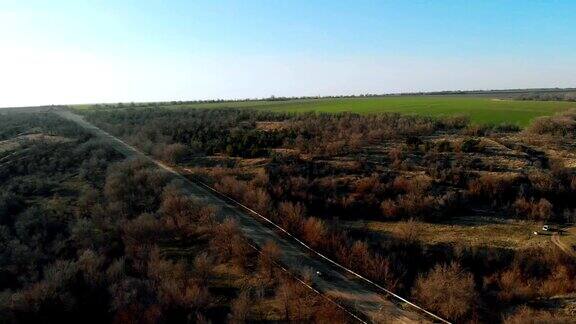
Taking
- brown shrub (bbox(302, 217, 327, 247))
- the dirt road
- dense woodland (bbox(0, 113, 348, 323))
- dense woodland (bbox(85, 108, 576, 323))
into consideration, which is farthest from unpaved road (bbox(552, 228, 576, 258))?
dense woodland (bbox(0, 113, 348, 323))

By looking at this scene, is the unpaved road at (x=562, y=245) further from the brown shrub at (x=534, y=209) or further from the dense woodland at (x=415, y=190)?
the brown shrub at (x=534, y=209)

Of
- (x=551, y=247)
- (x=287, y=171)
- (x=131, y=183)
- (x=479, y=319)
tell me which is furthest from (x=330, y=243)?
(x=131, y=183)

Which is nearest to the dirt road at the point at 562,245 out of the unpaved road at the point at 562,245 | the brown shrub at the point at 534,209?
the unpaved road at the point at 562,245

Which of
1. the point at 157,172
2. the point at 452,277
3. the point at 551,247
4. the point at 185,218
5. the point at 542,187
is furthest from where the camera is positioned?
the point at 157,172

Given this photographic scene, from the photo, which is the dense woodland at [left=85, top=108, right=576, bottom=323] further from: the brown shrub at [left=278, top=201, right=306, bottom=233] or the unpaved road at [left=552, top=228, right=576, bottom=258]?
the unpaved road at [left=552, top=228, right=576, bottom=258]

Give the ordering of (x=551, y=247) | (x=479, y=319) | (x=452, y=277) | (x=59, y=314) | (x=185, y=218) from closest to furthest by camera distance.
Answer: (x=479, y=319) < (x=59, y=314) < (x=452, y=277) < (x=551, y=247) < (x=185, y=218)

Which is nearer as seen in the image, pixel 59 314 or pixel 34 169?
pixel 59 314

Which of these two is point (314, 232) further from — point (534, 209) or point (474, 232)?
point (534, 209)

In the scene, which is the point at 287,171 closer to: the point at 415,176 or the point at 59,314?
the point at 415,176
